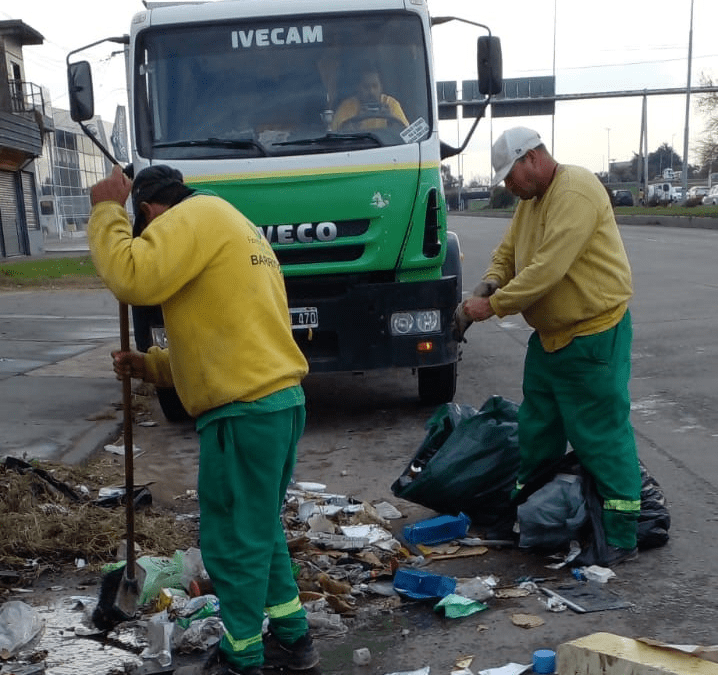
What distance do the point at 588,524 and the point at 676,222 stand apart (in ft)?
120

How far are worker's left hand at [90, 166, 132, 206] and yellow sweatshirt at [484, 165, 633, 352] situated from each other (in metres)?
1.79

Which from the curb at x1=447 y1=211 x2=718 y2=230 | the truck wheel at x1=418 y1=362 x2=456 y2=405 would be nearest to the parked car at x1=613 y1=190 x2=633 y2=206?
the curb at x1=447 y1=211 x2=718 y2=230

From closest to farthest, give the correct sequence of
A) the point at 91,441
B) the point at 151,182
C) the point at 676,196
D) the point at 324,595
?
the point at 151,182 → the point at 324,595 → the point at 91,441 → the point at 676,196

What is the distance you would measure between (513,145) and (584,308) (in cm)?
77

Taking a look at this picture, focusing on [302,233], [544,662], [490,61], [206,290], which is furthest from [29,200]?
[544,662]

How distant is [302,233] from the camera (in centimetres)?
671

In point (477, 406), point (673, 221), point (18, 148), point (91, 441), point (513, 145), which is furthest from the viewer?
point (673, 221)

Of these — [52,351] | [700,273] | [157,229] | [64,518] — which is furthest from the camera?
[700,273]

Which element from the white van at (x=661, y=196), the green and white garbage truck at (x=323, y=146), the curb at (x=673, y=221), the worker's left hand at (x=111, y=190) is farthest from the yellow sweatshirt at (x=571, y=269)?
the white van at (x=661, y=196)

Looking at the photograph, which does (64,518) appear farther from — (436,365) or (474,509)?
(436,365)

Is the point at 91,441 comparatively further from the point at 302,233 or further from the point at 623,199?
the point at 623,199

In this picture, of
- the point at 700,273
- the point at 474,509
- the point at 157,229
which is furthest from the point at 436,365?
the point at 700,273

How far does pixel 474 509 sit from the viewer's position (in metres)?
4.98

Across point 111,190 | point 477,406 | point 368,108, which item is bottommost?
point 477,406
